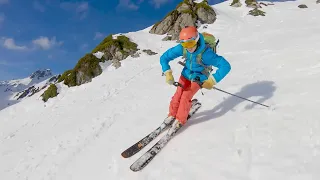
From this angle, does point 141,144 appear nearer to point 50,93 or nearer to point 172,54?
point 172,54

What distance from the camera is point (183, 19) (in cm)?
4331

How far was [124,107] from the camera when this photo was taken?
13.8m

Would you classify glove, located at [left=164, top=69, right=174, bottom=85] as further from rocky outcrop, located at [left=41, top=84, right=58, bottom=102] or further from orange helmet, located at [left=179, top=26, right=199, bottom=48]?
rocky outcrop, located at [left=41, top=84, right=58, bottom=102]

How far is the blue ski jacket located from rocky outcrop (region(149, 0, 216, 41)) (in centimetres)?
3180

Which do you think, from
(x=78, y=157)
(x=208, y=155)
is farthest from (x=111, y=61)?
(x=208, y=155)

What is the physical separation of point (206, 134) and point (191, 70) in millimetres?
2016

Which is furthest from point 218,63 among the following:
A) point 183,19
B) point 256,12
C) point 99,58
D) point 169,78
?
point 256,12

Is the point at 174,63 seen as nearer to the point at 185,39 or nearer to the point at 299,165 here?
the point at 185,39

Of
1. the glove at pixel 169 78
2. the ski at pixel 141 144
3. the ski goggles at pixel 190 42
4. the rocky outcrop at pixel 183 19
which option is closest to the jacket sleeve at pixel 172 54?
the glove at pixel 169 78

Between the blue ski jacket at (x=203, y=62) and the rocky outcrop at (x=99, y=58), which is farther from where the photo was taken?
the rocky outcrop at (x=99, y=58)

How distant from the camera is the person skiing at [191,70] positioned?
7765 millimetres

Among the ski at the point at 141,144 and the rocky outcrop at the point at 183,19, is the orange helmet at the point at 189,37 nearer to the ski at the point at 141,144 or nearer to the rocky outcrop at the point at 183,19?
the ski at the point at 141,144

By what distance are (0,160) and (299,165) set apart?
36.2ft

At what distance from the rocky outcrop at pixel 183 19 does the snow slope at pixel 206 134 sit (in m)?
24.8
